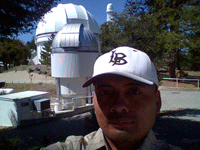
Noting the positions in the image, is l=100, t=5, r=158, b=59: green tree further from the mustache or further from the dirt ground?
the mustache

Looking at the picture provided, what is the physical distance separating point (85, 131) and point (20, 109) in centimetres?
421

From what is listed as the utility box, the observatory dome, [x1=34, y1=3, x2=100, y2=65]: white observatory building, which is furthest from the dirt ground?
[x1=34, y1=3, x2=100, y2=65]: white observatory building

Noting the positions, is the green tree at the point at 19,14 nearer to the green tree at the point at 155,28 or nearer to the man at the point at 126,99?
the green tree at the point at 155,28

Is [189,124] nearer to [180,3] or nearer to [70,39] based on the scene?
[180,3]

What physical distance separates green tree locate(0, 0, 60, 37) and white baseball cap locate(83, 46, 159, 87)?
6240 mm

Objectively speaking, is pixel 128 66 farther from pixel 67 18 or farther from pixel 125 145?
pixel 67 18

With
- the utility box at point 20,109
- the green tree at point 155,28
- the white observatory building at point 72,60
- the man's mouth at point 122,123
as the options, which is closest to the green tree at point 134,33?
the green tree at point 155,28

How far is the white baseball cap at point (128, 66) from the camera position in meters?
1.21

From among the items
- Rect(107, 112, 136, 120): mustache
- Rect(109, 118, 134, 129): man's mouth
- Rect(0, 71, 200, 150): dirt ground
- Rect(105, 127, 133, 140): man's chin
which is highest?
Rect(107, 112, 136, 120): mustache

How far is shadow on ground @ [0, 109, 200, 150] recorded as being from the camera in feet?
20.5

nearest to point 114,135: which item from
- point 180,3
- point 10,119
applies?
point 10,119

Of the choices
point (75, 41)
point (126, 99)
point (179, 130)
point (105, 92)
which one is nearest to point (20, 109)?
point (75, 41)

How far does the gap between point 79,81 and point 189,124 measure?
6307 mm

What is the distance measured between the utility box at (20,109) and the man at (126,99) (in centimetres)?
876
